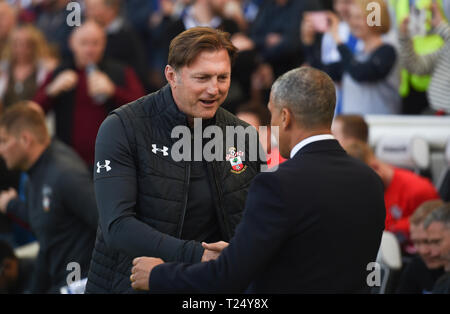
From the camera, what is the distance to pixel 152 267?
2760mm

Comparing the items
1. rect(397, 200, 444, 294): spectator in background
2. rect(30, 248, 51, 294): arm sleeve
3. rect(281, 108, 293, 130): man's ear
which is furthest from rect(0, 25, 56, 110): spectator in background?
rect(281, 108, 293, 130): man's ear

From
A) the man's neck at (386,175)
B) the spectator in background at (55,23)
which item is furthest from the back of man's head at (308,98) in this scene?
the spectator in background at (55,23)

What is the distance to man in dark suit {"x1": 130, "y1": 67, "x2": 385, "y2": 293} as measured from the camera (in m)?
2.54

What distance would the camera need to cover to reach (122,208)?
2924 mm

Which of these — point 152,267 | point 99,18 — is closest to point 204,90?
point 152,267

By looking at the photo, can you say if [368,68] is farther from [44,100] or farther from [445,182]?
Answer: [44,100]

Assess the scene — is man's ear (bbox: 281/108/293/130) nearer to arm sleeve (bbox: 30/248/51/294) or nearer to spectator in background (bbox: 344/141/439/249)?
arm sleeve (bbox: 30/248/51/294)

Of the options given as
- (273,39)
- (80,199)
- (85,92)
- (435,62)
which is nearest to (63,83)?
(85,92)

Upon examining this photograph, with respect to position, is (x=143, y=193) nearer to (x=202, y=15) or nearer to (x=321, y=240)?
(x=321, y=240)

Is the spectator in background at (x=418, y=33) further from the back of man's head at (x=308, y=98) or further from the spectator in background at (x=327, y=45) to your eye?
the back of man's head at (x=308, y=98)

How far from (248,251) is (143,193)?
26.1 inches

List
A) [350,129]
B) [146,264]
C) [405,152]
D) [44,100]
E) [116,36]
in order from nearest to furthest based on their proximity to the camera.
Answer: [146,264] < [350,129] < [405,152] < [44,100] < [116,36]

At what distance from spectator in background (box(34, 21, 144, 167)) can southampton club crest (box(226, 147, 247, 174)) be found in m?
3.77

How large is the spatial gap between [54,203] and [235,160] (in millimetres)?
1796
